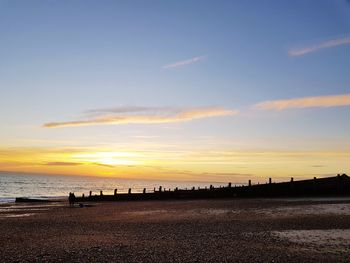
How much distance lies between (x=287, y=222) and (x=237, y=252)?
9082 mm

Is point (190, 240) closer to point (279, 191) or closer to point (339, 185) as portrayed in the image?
point (339, 185)

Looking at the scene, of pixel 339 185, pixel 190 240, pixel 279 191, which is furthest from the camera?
pixel 279 191

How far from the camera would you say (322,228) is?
759 inches

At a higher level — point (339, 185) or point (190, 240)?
point (339, 185)

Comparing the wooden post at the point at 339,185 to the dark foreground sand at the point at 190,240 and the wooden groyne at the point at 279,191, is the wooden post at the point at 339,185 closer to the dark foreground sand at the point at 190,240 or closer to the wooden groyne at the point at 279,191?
the wooden groyne at the point at 279,191

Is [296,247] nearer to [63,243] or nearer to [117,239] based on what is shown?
[117,239]

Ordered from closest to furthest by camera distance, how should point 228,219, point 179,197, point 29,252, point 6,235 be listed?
point 29,252
point 6,235
point 228,219
point 179,197

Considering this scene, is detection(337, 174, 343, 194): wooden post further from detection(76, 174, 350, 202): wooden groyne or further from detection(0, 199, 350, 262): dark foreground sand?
detection(0, 199, 350, 262): dark foreground sand

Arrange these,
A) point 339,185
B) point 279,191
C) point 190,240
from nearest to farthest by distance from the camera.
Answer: point 190,240, point 339,185, point 279,191

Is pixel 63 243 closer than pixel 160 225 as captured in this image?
Yes

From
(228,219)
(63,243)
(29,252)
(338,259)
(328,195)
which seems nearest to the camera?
(338,259)

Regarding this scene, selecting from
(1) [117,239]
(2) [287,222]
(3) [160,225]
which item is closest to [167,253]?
(1) [117,239]

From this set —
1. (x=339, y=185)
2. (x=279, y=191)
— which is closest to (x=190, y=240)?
(x=339, y=185)

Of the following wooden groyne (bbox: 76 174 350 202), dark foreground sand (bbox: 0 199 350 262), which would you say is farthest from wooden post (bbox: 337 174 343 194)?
dark foreground sand (bbox: 0 199 350 262)
